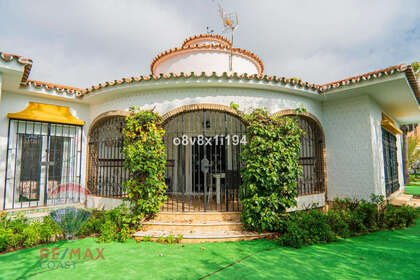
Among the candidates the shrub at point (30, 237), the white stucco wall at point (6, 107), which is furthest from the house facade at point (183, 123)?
the shrub at point (30, 237)

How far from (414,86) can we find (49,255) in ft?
37.5

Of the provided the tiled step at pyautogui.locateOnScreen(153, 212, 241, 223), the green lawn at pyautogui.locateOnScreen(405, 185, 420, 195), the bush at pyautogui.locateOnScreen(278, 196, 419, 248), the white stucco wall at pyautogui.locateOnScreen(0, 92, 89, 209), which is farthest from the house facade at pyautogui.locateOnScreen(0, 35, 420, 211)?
the green lawn at pyautogui.locateOnScreen(405, 185, 420, 195)

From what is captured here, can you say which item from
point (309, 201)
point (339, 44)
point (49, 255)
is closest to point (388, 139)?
point (339, 44)

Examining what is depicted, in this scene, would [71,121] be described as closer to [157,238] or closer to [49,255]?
[49,255]

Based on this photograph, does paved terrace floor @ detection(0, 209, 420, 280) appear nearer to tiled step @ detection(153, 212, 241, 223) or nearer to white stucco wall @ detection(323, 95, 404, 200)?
tiled step @ detection(153, 212, 241, 223)

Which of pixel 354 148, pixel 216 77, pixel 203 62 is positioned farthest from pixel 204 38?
pixel 354 148

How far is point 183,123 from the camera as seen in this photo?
20.8 feet

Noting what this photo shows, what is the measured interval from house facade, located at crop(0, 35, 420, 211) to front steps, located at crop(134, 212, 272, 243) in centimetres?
38

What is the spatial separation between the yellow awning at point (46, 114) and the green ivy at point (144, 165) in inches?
132

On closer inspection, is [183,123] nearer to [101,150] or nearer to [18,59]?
[101,150]

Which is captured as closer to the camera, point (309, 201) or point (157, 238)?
point (157, 238)

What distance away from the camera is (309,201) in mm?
7555

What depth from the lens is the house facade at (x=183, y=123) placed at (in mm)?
6730

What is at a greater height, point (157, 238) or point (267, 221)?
point (267, 221)
